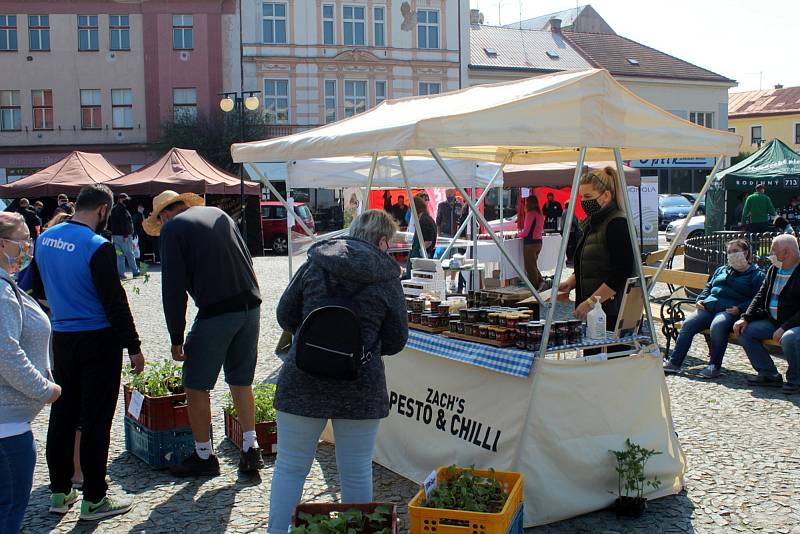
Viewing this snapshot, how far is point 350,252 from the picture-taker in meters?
3.48

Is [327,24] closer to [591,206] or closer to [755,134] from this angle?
[591,206]

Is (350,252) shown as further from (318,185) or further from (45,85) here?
(45,85)

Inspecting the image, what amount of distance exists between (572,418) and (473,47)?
137 ft

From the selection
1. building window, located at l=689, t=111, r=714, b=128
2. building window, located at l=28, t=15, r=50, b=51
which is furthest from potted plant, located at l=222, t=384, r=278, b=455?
building window, located at l=689, t=111, r=714, b=128

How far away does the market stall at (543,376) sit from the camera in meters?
4.36

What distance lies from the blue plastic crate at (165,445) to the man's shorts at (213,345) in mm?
521

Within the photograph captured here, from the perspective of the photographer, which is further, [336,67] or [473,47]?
[473,47]

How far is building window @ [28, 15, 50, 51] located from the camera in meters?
36.5

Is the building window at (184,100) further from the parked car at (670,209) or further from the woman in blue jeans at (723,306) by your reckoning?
the woman in blue jeans at (723,306)

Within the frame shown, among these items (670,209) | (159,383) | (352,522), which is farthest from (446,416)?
(670,209)

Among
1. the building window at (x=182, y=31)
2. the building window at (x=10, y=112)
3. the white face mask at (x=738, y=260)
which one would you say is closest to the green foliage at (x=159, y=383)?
the white face mask at (x=738, y=260)

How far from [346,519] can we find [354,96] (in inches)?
1450

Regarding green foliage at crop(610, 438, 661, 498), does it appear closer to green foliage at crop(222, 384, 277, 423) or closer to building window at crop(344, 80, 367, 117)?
green foliage at crop(222, 384, 277, 423)

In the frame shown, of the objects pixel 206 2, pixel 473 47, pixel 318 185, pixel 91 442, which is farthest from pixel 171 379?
pixel 473 47
